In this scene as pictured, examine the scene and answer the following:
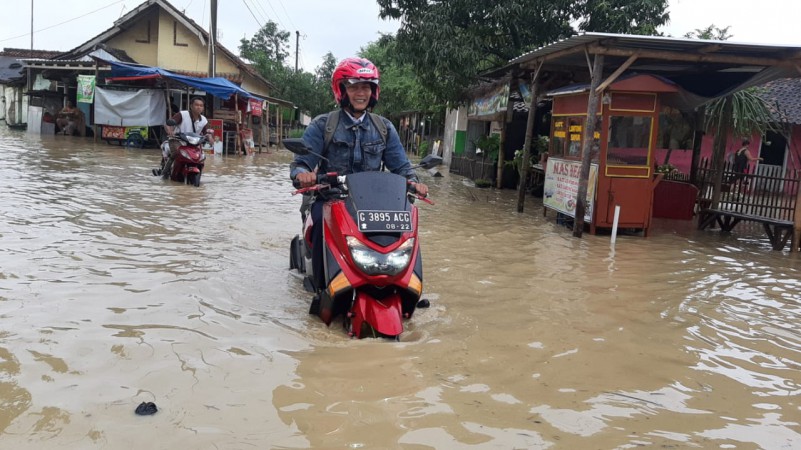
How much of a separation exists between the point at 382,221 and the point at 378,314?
56 centimetres

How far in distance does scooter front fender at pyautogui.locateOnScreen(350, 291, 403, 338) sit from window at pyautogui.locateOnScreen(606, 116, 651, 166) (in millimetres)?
6051

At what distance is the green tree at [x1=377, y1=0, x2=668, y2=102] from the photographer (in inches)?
582

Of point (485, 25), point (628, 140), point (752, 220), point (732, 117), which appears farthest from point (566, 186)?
point (485, 25)

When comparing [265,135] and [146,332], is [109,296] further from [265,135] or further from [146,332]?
[265,135]

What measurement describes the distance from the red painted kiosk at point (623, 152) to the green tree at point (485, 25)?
20.6 feet

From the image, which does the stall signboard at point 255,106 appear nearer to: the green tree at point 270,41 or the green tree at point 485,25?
the green tree at point 485,25

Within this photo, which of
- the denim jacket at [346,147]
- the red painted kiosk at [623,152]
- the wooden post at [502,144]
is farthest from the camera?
the wooden post at [502,144]

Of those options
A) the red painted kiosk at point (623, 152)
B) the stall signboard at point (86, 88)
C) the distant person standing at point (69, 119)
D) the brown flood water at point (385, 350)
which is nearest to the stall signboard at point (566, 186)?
the red painted kiosk at point (623, 152)

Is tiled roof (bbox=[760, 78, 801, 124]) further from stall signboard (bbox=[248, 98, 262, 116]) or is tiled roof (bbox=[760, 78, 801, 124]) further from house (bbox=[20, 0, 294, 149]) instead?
house (bbox=[20, 0, 294, 149])

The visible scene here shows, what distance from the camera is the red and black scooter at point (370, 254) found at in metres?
3.58

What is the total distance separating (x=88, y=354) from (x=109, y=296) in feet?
3.73

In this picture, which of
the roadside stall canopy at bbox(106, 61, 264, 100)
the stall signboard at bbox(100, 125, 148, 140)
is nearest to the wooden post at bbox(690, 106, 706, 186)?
the roadside stall canopy at bbox(106, 61, 264, 100)

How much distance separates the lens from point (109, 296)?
434 centimetres

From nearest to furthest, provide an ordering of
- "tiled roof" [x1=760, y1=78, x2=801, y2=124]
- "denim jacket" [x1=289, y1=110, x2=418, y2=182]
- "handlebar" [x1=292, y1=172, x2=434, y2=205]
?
"handlebar" [x1=292, y1=172, x2=434, y2=205]
"denim jacket" [x1=289, y1=110, x2=418, y2=182]
"tiled roof" [x1=760, y1=78, x2=801, y2=124]
